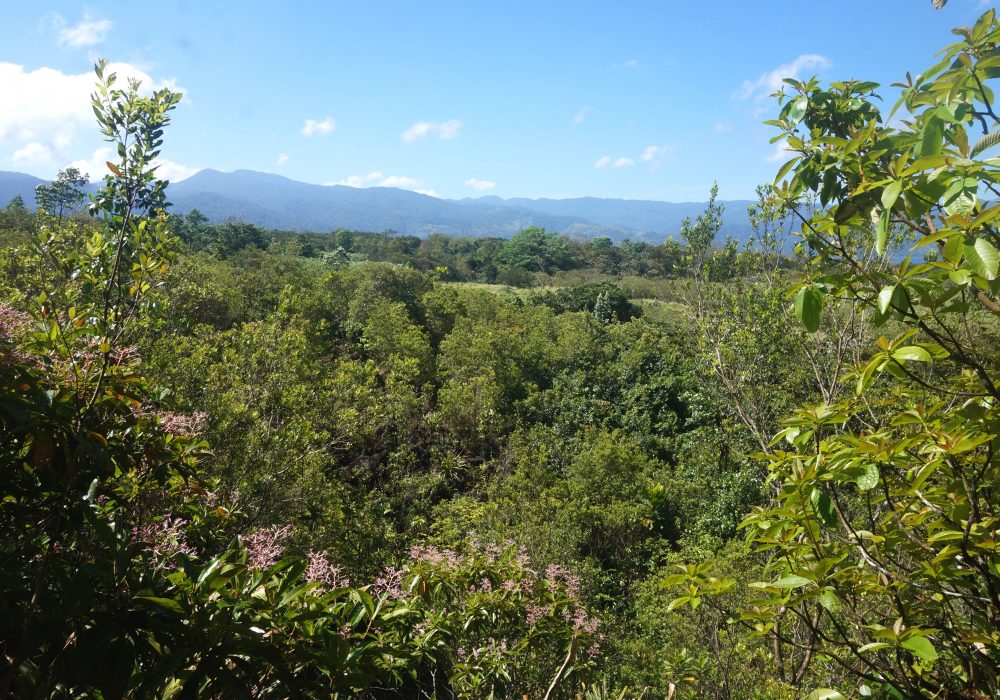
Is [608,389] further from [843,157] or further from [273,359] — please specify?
[843,157]

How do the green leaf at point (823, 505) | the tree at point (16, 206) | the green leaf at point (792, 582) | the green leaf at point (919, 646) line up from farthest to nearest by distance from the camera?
the tree at point (16, 206)
the green leaf at point (823, 505)
the green leaf at point (792, 582)
the green leaf at point (919, 646)

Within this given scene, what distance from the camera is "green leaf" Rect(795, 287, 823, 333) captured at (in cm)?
195

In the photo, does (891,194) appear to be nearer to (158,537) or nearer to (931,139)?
(931,139)

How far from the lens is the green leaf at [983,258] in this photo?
148cm

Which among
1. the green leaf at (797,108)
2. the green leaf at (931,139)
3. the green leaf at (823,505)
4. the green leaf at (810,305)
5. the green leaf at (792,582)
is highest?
the green leaf at (797,108)

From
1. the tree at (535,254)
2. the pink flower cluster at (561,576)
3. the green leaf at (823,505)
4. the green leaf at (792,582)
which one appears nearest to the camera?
the green leaf at (792,582)

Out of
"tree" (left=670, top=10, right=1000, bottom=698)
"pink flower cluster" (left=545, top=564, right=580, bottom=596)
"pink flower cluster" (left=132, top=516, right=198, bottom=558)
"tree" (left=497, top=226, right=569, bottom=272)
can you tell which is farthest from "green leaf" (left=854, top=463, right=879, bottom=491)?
"tree" (left=497, top=226, right=569, bottom=272)

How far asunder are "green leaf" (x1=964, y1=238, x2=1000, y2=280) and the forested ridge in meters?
0.01

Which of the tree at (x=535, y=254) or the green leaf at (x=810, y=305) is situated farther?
the tree at (x=535, y=254)

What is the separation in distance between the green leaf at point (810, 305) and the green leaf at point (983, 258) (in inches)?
17.4

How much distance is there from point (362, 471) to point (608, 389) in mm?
11353

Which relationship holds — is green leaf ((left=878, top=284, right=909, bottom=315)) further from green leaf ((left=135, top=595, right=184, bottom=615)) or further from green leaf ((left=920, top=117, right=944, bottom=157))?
green leaf ((left=135, top=595, right=184, bottom=615))

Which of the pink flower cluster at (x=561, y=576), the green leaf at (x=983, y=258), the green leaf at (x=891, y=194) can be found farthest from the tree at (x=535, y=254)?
the green leaf at (x=983, y=258)

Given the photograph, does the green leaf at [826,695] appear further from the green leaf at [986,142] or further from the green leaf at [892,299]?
the green leaf at [986,142]
